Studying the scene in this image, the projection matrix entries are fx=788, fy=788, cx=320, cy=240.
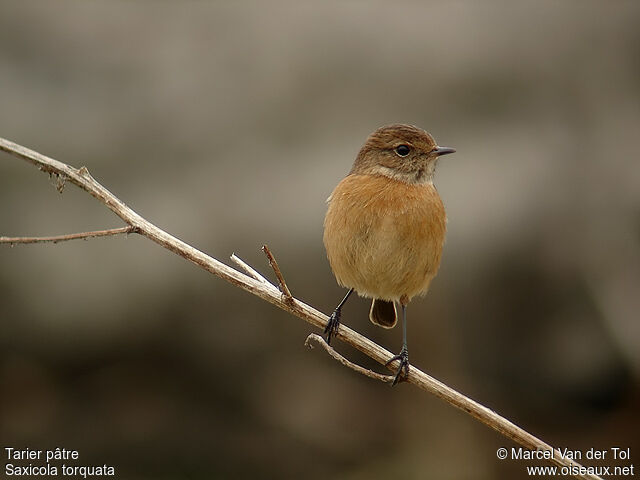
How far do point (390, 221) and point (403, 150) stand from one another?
26.3 inches

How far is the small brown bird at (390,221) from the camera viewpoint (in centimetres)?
465

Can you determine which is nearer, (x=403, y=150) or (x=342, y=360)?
(x=342, y=360)

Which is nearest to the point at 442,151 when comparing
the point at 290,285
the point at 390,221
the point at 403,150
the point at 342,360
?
the point at 403,150

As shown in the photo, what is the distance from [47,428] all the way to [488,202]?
4.65 m

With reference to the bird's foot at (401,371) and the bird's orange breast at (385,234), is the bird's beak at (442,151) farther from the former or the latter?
the bird's foot at (401,371)

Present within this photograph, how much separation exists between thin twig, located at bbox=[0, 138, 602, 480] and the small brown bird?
0.51 metres

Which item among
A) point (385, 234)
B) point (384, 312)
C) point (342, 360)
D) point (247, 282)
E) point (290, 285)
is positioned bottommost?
point (342, 360)

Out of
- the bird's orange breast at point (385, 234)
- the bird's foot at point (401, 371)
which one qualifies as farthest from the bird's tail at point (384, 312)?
the bird's foot at point (401, 371)

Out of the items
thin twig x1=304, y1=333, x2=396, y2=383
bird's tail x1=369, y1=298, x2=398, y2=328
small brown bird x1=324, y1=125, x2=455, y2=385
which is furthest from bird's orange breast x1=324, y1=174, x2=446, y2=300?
thin twig x1=304, y1=333, x2=396, y2=383

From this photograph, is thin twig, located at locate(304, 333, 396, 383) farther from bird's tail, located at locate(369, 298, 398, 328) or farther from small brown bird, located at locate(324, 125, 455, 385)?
bird's tail, located at locate(369, 298, 398, 328)

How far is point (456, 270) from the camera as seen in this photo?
7.41m

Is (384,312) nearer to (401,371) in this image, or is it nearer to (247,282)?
(401,371)

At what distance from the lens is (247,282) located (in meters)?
3.78

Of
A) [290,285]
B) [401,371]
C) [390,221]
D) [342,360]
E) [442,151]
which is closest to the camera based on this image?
[342,360]
